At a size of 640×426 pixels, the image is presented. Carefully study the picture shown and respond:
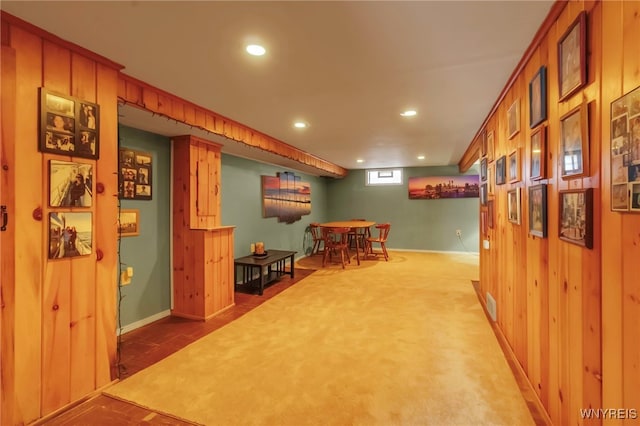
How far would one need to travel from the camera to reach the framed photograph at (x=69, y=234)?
1649mm

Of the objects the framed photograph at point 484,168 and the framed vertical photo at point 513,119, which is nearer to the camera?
the framed vertical photo at point 513,119

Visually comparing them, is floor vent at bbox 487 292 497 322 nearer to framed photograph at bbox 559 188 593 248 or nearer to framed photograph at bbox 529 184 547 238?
framed photograph at bbox 529 184 547 238

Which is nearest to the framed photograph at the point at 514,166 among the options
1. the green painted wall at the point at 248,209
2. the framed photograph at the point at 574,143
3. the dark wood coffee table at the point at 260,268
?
the framed photograph at the point at 574,143

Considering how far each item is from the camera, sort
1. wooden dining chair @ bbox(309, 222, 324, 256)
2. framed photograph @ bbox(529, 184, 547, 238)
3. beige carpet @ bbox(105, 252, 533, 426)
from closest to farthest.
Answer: framed photograph @ bbox(529, 184, 547, 238) → beige carpet @ bbox(105, 252, 533, 426) → wooden dining chair @ bbox(309, 222, 324, 256)

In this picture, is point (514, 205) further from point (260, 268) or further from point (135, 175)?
point (135, 175)

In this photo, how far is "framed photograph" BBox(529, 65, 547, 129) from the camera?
61.8 inches

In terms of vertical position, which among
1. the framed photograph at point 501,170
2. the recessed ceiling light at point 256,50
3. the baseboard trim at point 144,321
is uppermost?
the recessed ceiling light at point 256,50

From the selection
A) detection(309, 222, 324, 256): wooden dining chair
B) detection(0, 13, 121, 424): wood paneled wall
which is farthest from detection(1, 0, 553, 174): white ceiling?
detection(309, 222, 324, 256): wooden dining chair

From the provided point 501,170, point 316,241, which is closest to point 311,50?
point 501,170

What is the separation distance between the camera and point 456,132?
3734 millimetres

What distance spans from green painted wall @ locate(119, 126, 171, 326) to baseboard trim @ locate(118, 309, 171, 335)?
0.10 ft

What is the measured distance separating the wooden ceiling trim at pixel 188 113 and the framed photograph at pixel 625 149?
2.73 m

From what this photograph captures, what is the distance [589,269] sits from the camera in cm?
117

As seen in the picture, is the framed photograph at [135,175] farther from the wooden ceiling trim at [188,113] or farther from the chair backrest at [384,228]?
the chair backrest at [384,228]
